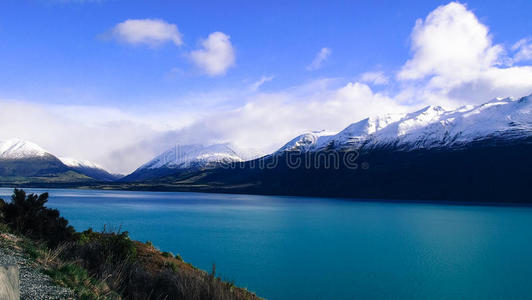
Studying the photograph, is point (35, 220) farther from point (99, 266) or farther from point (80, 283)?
point (80, 283)

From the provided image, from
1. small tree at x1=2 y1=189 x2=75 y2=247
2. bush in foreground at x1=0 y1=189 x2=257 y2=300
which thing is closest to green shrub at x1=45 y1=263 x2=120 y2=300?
bush in foreground at x1=0 y1=189 x2=257 y2=300

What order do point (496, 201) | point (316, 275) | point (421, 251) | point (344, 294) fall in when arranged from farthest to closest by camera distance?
point (496, 201)
point (421, 251)
point (316, 275)
point (344, 294)

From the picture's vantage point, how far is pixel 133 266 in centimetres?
1338

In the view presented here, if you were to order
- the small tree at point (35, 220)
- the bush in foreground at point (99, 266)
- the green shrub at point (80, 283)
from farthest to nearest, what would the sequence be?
1. the small tree at point (35, 220)
2. the bush in foreground at point (99, 266)
3. the green shrub at point (80, 283)

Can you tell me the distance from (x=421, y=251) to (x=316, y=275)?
1644cm

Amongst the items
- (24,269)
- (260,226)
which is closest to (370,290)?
(24,269)

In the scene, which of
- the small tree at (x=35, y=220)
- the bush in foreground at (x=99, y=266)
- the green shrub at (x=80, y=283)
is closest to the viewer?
the green shrub at (x=80, y=283)

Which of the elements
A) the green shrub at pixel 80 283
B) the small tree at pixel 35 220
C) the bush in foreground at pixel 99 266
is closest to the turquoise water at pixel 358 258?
the bush in foreground at pixel 99 266

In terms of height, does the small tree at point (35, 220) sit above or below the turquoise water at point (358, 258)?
above

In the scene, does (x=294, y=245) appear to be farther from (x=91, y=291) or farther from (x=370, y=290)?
(x=91, y=291)

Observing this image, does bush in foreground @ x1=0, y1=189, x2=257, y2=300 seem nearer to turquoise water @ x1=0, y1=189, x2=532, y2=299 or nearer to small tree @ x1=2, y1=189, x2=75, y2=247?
small tree @ x1=2, y1=189, x2=75, y2=247

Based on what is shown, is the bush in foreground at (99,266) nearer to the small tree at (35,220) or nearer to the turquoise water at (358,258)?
the small tree at (35,220)

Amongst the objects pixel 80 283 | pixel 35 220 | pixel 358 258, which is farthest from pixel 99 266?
pixel 358 258

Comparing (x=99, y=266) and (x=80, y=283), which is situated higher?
(x=80, y=283)
